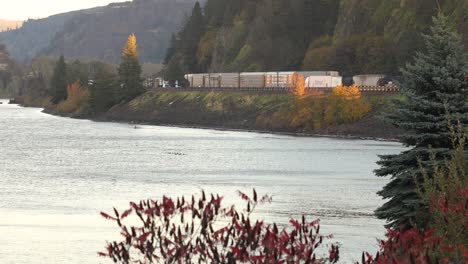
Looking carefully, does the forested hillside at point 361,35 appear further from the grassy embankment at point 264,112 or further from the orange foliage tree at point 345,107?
the grassy embankment at point 264,112

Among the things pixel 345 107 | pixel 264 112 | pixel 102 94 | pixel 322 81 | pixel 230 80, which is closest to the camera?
pixel 345 107

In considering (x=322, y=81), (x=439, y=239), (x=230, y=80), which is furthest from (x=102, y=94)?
(x=439, y=239)

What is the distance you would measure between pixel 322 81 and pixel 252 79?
2890 cm

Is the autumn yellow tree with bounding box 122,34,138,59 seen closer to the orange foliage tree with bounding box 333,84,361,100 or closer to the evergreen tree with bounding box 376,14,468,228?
the orange foliage tree with bounding box 333,84,361,100

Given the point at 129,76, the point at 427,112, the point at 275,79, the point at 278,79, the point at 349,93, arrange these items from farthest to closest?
1. the point at 129,76
2. the point at 275,79
3. the point at 278,79
4. the point at 349,93
5. the point at 427,112

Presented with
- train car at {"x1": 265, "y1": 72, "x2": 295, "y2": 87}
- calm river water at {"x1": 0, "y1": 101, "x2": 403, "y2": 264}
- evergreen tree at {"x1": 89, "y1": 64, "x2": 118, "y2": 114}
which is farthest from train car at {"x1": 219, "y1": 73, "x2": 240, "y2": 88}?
Result: calm river water at {"x1": 0, "y1": 101, "x2": 403, "y2": 264}

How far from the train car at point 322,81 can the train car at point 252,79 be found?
22.0m

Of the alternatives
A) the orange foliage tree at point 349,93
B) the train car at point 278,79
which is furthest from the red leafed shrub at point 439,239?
the train car at point 278,79

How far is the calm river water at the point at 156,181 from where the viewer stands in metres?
34.8

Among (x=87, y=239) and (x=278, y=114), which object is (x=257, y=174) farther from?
(x=278, y=114)

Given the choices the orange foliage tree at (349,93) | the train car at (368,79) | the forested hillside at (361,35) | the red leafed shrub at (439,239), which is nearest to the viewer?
the red leafed shrub at (439,239)

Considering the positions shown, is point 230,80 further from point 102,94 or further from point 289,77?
point 102,94

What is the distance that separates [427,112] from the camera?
30.0 meters

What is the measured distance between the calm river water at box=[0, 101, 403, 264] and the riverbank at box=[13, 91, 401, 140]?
12.7 metres
